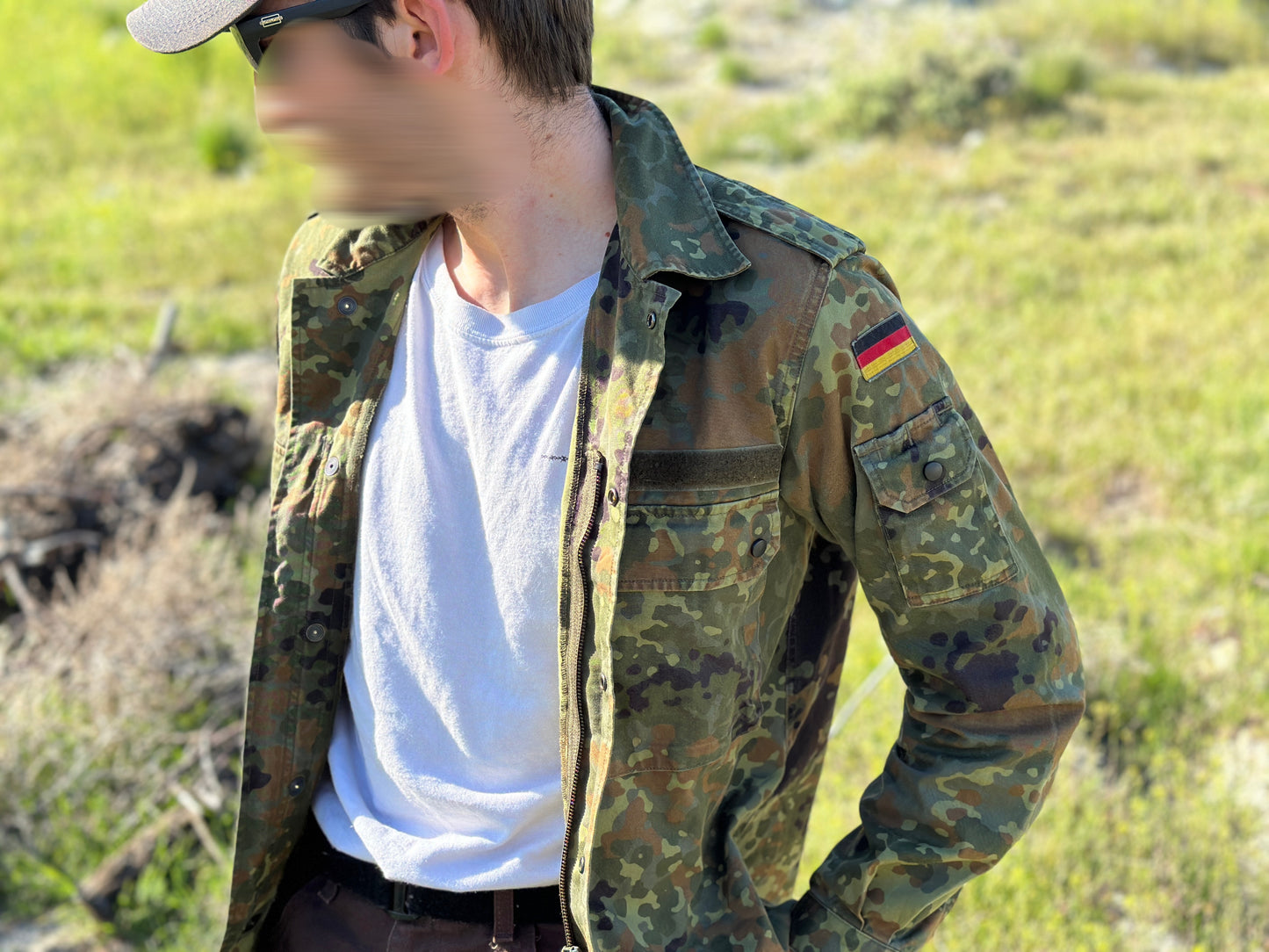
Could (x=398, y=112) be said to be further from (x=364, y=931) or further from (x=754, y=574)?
(x=364, y=931)

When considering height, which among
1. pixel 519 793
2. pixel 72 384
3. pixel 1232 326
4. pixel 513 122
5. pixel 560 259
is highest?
pixel 513 122

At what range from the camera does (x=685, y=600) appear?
1377 millimetres

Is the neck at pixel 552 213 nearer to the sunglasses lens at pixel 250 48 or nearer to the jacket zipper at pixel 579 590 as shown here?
the jacket zipper at pixel 579 590

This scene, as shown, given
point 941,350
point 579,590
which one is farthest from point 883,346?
point 941,350

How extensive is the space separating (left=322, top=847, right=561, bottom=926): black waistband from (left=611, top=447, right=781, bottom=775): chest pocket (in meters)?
0.30

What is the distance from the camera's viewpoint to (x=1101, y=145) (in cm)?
955

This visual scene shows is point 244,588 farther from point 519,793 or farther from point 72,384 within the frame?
point 519,793

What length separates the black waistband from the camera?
5.13 feet

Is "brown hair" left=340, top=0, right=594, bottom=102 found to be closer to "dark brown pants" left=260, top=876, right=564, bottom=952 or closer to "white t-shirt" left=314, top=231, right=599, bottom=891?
"white t-shirt" left=314, top=231, right=599, bottom=891

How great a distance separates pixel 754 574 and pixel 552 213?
56 cm

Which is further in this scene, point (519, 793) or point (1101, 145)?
point (1101, 145)

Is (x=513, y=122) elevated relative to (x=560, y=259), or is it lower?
elevated

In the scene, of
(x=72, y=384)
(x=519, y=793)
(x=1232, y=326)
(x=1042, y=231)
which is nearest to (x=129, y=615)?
(x=72, y=384)

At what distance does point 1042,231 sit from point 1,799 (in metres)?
7.12
